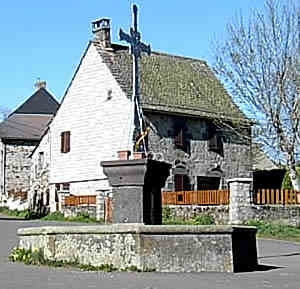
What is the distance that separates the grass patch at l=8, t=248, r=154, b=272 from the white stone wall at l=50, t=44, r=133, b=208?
25.3 meters

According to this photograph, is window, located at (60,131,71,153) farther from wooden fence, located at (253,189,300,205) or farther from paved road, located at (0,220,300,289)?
paved road, located at (0,220,300,289)

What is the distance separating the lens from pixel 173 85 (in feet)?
151

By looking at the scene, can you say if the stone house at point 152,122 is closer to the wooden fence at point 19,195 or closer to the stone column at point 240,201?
the wooden fence at point 19,195

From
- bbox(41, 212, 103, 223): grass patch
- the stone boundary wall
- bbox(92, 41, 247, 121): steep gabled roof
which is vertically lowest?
bbox(41, 212, 103, 223): grass patch

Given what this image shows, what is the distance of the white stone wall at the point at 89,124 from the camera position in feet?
143

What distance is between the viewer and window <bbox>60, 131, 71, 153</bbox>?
157 ft

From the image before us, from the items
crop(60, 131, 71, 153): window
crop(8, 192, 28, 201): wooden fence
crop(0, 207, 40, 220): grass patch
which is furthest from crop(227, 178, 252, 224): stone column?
crop(8, 192, 28, 201): wooden fence

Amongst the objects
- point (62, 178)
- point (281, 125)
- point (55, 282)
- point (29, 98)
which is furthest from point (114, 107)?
point (55, 282)

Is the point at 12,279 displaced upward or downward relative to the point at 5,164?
downward

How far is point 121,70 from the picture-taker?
44.3m

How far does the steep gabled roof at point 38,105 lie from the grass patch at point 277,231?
133ft

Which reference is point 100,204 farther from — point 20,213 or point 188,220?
point 20,213

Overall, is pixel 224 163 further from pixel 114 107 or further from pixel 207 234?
pixel 207 234

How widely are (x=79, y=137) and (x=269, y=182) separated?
12.4m
